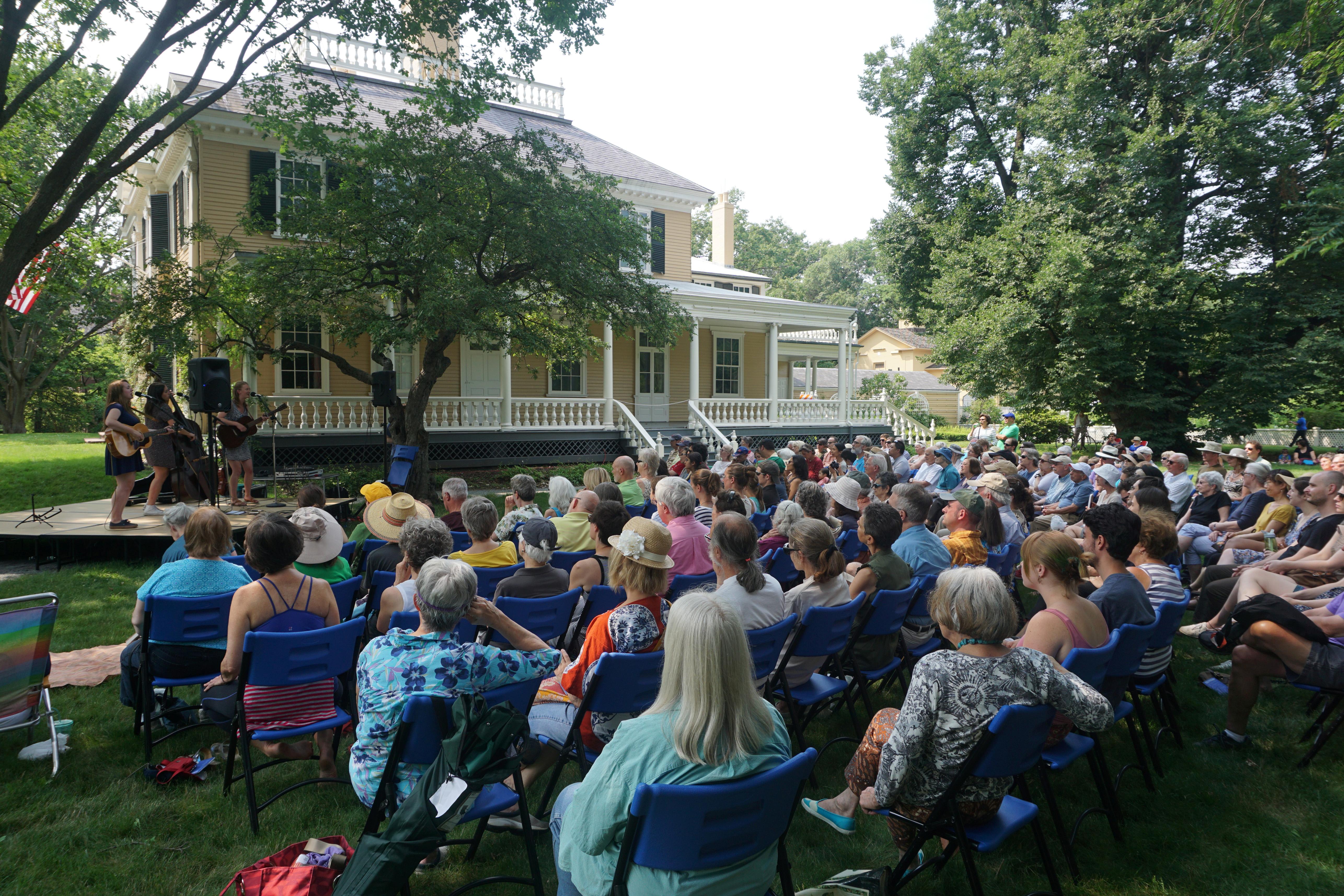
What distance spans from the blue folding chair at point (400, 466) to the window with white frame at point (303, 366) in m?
4.98

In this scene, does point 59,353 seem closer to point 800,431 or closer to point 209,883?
point 800,431

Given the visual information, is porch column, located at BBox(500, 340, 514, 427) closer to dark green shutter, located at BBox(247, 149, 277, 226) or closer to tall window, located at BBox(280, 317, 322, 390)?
tall window, located at BBox(280, 317, 322, 390)

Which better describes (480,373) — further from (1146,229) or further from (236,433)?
(1146,229)

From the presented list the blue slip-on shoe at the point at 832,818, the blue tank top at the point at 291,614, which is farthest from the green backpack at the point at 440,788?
the blue slip-on shoe at the point at 832,818

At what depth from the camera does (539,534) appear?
4.23m

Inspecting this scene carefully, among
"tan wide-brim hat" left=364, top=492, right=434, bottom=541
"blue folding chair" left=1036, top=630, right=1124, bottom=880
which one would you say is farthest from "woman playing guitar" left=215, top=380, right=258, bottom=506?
"blue folding chair" left=1036, top=630, right=1124, bottom=880

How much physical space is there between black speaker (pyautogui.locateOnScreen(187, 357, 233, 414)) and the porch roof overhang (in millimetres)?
10797

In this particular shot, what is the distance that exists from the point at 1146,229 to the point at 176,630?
70.7 ft

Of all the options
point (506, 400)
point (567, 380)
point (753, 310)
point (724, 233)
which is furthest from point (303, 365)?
point (724, 233)

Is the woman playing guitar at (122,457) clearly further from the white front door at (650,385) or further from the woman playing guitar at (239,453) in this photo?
the white front door at (650,385)

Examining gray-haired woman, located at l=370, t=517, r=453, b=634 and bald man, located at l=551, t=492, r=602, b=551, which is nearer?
gray-haired woman, located at l=370, t=517, r=453, b=634

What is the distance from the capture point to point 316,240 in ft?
42.4

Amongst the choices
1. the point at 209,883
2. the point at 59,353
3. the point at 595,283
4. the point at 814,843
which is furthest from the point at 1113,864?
the point at 59,353

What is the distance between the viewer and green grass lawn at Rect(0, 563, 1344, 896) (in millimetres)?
2918
